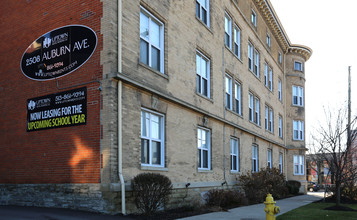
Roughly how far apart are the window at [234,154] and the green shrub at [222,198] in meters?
3.95

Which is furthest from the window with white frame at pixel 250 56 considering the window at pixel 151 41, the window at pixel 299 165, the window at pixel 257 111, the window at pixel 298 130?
the window at pixel 299 165

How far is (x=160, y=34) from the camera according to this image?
14797 mm

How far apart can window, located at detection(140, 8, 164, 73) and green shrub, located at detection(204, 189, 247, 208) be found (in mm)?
5751

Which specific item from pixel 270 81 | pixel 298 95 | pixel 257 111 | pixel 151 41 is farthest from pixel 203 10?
pixel 298 95

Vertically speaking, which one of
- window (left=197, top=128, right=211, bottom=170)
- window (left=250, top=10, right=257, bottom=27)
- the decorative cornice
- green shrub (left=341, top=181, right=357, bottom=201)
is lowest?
green shrub (left=341, top=181, right=357, bottom=201)

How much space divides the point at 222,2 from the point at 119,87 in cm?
1158

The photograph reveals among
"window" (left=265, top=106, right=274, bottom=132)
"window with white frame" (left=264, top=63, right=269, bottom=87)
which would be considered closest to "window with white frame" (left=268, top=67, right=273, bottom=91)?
"window with white frame" (left=264, top=63, right=269, bottom=87)

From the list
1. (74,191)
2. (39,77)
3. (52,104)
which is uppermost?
(39,77)

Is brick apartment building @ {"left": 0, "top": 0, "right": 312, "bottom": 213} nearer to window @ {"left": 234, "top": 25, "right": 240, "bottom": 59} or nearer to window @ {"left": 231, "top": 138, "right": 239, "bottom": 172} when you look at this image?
window @ {"left": 231, "top": 138, "right": 239, "bottom": 172}

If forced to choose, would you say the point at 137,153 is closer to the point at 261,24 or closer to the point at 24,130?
the point at 24,130

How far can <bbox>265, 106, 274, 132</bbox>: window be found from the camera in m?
30.8

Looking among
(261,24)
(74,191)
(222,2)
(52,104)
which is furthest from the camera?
(261,24)

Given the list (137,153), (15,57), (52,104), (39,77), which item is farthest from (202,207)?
(15,57)

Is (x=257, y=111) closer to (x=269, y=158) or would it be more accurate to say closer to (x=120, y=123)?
(x=269, y=158)
